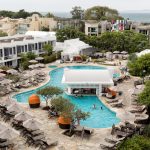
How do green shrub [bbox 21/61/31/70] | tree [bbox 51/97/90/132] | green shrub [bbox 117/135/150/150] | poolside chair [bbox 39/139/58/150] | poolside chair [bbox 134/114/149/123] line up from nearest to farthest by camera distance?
green shrub [bbox 117/135/150/150], poolside chair [bbox 39/139/58/150], tree [bbox 51/97/90/132], poolside chair [bbox 134/114/149/123], green shrub [bbox 21/61/31/70]

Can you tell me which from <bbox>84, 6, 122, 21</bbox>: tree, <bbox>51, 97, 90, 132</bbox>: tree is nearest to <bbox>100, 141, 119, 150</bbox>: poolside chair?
<bbox>51, 97, 90, 132</bbox>: tree

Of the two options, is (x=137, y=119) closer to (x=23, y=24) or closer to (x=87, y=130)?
(x=87, y=130)

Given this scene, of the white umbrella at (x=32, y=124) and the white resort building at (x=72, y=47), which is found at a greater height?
the white resort building at (x=72, y=47)

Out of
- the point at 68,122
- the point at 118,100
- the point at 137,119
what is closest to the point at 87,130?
the point at 68,122

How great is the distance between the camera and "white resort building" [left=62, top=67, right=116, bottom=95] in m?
27.2

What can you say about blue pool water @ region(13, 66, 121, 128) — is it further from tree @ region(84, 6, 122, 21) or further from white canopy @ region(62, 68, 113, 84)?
tree @ region(84, 6, 122, 21)

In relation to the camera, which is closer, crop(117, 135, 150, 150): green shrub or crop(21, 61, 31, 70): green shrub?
crop(117, 135, 150, 150): green shrub

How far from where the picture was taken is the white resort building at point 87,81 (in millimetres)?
27219

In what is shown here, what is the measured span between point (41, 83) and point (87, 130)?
52.8 ft

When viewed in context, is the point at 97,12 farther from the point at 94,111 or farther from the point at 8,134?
the point at 8,134

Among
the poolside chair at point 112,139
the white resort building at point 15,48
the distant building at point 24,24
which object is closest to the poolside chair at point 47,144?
the poolside chair at point 112,139

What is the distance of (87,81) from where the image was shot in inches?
1080

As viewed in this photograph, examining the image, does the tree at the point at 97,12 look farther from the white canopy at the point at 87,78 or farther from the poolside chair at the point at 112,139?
the poolside chair at the point at 112,139

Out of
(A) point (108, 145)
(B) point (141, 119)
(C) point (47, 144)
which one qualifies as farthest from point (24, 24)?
(A) point (108, 145)
